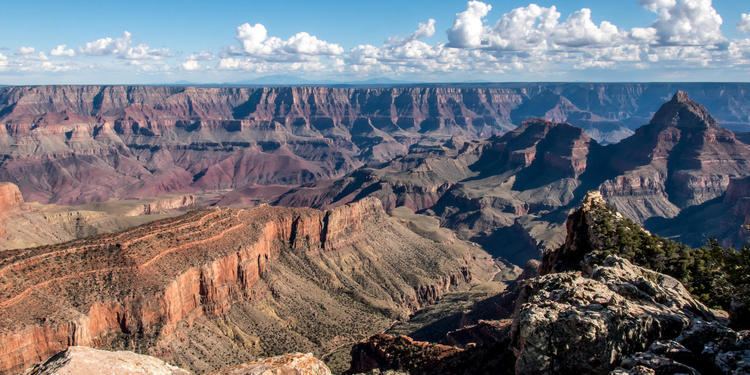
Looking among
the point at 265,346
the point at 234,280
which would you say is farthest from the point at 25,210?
the point at 265,346

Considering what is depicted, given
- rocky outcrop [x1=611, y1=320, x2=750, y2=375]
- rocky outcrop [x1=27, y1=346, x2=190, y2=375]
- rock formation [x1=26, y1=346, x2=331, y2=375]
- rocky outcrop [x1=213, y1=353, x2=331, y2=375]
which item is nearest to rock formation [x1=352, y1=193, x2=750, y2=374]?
rocky outcrop [x1=611, y1=320, x2=750, y2=375]

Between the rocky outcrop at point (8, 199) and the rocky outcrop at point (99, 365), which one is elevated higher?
the rocky outcrop at point (99, 365)

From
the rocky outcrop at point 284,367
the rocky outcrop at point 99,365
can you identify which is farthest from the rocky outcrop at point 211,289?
the rocky outcrop at point 284,367

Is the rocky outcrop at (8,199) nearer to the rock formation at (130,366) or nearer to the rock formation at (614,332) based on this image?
the rock formation at (130,366)

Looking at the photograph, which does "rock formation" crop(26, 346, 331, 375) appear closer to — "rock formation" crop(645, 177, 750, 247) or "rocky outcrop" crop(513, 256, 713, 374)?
"rocky outcrop" crop(513, 256, 713, 374)

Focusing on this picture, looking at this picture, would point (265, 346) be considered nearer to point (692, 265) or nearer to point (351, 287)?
point (351, 287)

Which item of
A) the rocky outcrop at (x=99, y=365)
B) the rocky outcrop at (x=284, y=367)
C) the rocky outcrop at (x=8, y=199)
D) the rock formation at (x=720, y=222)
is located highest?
the rocky outcrop at (x=99, y=365)

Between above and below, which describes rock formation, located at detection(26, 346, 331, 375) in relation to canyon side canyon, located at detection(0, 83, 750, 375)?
above
